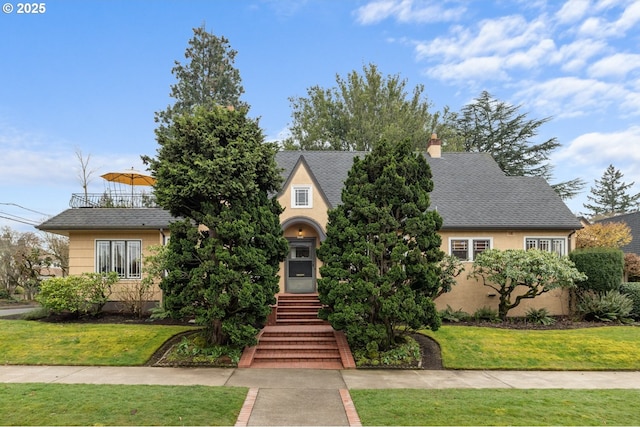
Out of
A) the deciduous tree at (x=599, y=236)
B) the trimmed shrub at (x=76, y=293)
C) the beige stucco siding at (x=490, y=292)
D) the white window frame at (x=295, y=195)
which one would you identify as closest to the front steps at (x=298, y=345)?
the white window frame at (x=295, y=195)

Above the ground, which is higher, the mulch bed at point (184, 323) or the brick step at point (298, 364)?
the mulch bed at point (184, 323)

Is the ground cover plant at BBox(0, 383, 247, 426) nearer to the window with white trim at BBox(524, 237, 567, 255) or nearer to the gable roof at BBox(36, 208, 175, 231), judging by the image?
the gable roof at BBox(36, 208, 175, 231)

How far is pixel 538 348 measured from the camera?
11328 mm

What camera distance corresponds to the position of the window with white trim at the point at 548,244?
1587 cm

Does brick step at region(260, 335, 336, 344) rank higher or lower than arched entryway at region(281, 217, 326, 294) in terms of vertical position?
lower

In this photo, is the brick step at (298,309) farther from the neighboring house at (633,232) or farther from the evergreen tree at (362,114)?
the neighboring house at (633,232)

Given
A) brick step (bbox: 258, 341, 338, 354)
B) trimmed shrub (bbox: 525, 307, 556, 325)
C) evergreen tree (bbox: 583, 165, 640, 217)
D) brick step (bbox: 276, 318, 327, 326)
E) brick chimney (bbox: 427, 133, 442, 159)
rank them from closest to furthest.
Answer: brick step (bbox: 258, 341, 338, 354) → brick step (bbox: 276, 318, 327, 326) → trimmed shrub (bbox: 525, 307, 556, 325) → brick chimney (bbox: 427, 133, 442, 159) → evergreen tree (bbox: 583, 165, 640, 217)

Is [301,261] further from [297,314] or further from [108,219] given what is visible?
[108,219]

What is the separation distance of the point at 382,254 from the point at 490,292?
700 centimetres

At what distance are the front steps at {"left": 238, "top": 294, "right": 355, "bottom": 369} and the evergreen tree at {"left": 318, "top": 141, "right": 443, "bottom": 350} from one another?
2.50ft

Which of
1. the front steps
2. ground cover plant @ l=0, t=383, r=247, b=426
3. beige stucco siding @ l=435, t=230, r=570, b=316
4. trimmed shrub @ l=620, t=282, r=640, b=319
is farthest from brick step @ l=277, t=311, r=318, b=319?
trimmed shrub @ l=620, t=282, r=640, b=319

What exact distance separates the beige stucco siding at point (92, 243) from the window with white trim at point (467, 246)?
11.3m

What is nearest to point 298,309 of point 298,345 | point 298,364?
point 298,345

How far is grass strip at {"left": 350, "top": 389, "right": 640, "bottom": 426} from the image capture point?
6336 mm
